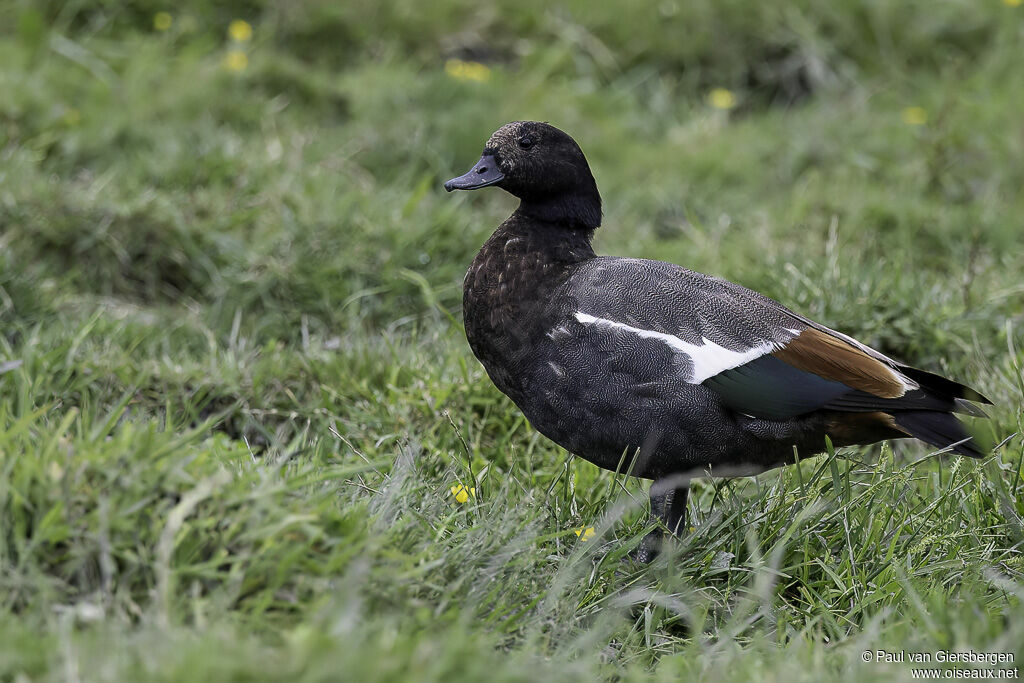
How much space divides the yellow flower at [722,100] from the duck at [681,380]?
140 inches

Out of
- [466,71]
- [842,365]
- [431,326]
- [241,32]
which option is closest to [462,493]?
[842,365]

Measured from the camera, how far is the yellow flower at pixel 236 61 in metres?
6.04

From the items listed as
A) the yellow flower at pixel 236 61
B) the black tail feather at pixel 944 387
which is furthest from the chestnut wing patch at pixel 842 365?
the yellow flower at pixel 236 61

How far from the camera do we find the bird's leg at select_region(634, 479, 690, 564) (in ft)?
10.00

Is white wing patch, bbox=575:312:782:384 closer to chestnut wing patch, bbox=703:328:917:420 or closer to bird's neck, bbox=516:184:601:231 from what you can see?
chestnut wing patch, bbox=703:328:917:420

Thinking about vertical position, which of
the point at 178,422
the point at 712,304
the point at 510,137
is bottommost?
Answer: the point at 178,422

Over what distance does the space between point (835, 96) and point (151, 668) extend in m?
5.95

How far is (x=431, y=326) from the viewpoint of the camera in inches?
173

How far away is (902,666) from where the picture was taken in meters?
2.17

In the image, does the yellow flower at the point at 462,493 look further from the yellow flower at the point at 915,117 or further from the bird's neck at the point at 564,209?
the yellow flower at the point at 915,117

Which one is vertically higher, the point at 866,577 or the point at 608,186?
the point at 608,186

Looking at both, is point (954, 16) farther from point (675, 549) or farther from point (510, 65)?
point (675, 549)

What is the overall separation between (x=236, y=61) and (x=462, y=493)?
396cm

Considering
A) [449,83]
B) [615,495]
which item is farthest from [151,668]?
[449,83]
